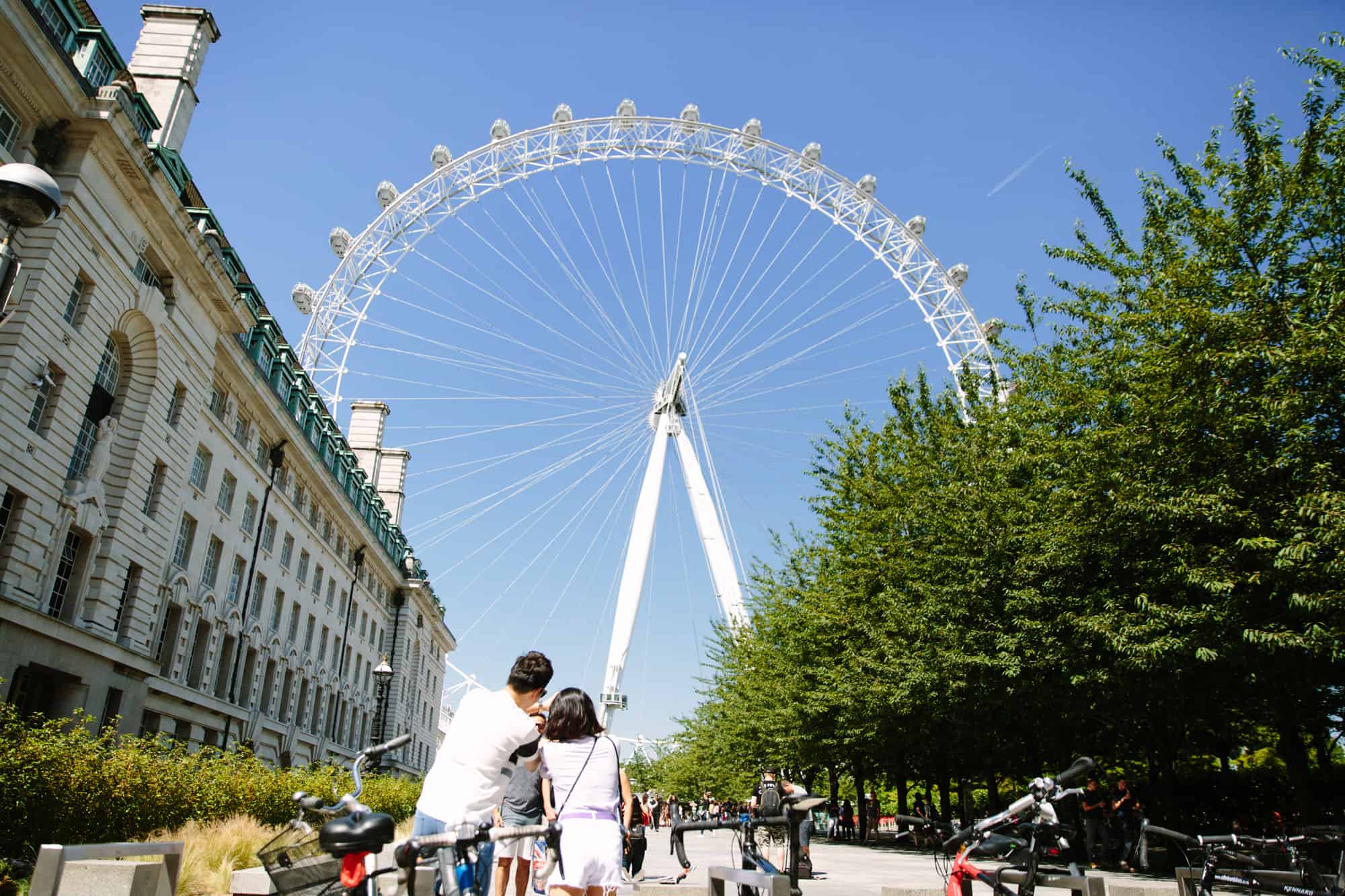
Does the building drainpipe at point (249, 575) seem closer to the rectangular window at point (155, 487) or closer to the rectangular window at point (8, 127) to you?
the rectangular window at point (155, 487)

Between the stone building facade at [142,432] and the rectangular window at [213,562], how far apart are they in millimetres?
105

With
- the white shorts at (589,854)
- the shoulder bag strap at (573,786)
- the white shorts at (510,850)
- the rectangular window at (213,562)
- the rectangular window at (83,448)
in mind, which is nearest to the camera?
the white shorts at (589,854)

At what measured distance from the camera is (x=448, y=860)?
14.7 ft

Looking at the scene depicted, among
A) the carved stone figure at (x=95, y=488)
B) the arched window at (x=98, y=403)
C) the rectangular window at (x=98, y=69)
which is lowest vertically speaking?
the carved stone figure at (x=95, y=488)

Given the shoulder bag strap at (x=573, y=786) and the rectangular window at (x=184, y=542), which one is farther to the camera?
the rectangular window at (x=184, y=542)

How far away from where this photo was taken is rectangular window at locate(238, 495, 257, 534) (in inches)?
1495

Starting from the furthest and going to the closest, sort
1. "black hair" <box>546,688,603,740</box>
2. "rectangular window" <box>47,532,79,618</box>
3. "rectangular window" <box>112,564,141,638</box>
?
"rectangular window" <box>112,564,141,638</box>, "rectangular window" <box>47,532,79,618</box>, "black hair" <box>546,688,603,740</box>

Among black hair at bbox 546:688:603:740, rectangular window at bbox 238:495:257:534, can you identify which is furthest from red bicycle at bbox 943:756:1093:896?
rectangular window at bbox 238:495:257:534

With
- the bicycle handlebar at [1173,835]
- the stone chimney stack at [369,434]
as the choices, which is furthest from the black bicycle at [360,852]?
the stone chimney stack at [369,434]

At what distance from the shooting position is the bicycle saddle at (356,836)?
13.9 ft

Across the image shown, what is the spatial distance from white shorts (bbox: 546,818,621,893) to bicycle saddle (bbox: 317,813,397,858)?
141cm

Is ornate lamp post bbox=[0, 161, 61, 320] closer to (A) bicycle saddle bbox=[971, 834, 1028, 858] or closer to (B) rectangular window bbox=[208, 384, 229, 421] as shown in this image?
(A) bicycle saddle bbox=[971, 834, 1028, 858]

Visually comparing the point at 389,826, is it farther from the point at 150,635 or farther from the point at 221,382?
the point at 221,382

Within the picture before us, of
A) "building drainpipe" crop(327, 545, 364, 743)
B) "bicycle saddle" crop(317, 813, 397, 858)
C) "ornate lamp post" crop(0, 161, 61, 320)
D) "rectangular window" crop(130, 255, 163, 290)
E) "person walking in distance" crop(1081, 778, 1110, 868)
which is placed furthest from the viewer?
"building drainpipe" crop(327, 545, 364, 743)
